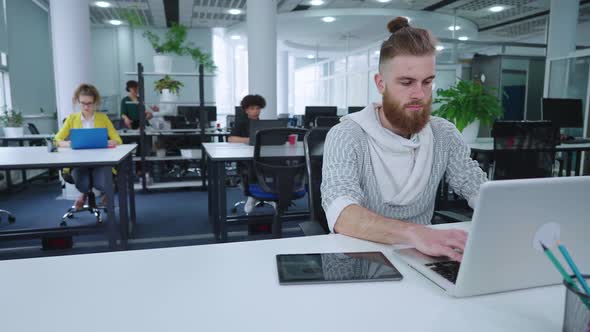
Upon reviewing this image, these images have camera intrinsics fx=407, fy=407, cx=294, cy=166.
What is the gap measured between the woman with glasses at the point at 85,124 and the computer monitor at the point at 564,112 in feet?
15.9

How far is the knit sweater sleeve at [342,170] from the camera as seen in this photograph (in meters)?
1.25

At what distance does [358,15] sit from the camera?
8977mm

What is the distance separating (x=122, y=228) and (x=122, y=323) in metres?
2.86

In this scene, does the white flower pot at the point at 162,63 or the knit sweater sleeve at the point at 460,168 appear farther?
the white flower pot at the point at 162,63

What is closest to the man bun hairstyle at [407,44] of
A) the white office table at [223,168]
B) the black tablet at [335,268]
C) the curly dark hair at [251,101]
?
the black tablet at [335,268]

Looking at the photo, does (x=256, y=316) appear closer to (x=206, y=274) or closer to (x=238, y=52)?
(x=206, y=274)

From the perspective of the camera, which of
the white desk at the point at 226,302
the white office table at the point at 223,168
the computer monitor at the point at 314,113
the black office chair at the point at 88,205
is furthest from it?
the computer monitor at the point at 314,113

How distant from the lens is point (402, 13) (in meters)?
9.03

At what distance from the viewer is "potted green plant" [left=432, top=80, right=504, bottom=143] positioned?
345cm

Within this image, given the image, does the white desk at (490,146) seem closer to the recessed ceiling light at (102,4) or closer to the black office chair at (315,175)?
the black office chair at (315,175)

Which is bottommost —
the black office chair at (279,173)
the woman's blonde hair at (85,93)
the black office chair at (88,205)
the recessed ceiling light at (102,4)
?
the black office chair at (88,205)

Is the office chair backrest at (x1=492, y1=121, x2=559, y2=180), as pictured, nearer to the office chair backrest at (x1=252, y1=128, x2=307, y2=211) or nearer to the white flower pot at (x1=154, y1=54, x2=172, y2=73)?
the office chair backrest at (x1=252, y1=128, x2=307, y2=211)

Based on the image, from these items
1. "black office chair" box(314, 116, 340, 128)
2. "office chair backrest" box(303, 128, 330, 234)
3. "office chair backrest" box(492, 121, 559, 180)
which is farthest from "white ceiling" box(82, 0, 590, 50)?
"office chair backrest" box(303, 128, 330, 234)

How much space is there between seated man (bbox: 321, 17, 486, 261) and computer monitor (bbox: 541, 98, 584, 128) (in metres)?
4.17
